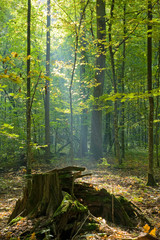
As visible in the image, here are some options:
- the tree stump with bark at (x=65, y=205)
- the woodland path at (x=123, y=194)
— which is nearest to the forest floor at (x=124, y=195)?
the woodland path at (x=123, y=194)

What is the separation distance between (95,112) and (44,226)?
437 inches

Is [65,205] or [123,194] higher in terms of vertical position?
[65,205]

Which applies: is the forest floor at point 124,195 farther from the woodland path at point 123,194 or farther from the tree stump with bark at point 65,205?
the tree stump with bark at point 65,205

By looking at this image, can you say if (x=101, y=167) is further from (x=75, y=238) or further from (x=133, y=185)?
(x=75, y=238)

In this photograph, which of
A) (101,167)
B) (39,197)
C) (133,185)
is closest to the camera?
(39,197)

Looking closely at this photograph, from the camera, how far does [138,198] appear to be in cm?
557

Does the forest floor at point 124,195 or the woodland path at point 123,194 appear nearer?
the forest floor at point 124,195

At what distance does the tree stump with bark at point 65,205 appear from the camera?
3050 millimetres

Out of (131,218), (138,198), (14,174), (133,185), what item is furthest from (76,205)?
(14,174)

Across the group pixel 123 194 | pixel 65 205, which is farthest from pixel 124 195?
pixel 65 205

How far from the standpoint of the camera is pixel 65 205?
10.6 feet

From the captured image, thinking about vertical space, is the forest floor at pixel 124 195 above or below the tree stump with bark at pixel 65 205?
below

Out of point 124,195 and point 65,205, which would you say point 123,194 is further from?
point 65,205

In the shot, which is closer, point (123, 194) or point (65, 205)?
point (65, 205)
